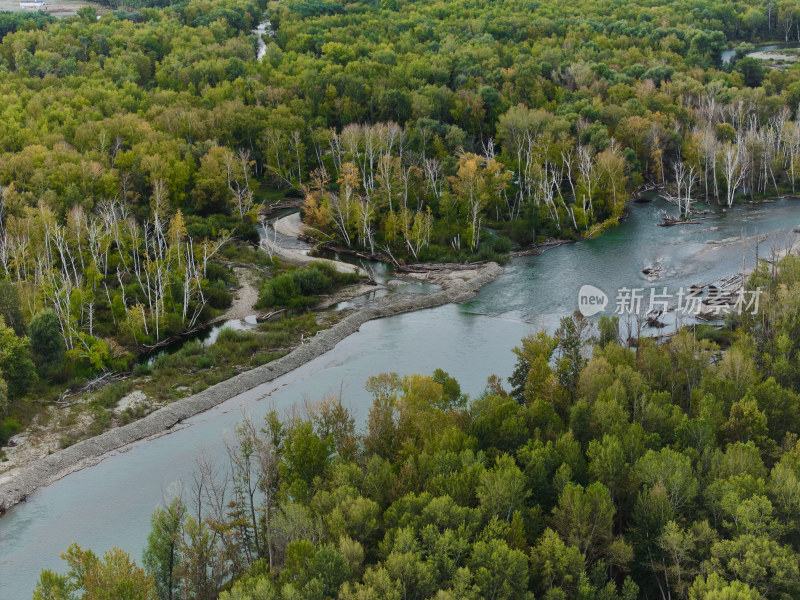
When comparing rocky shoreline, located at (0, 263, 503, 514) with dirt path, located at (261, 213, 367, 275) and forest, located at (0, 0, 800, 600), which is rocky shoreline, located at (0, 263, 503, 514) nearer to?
forest, located at (0, 0, 800, 600)

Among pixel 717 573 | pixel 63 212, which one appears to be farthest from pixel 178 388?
pixel 717 573

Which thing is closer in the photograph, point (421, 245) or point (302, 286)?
point (302, 286)

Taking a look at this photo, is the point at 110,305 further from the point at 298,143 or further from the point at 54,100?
the point at 54,100

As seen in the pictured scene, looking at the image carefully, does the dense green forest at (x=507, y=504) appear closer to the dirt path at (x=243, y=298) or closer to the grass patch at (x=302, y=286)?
the dirt path at (x=243, y=298)

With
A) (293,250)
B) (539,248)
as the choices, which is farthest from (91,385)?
(539,248)

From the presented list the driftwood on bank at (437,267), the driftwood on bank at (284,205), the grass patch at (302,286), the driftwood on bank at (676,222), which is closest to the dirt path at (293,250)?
the grass patch at (302,286)

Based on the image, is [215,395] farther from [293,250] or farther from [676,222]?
[676,222]

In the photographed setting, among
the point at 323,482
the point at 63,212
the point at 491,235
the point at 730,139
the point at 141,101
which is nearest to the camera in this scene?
the point at 323,482
